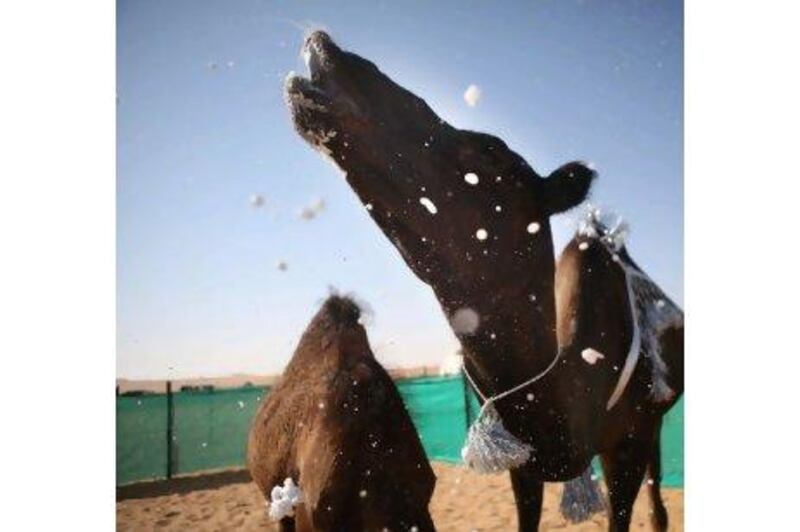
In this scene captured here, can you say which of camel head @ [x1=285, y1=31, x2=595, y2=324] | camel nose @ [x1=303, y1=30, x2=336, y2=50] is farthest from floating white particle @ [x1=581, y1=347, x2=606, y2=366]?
camel nose @ [x1=303, y1=30, x2=336, y2=50]

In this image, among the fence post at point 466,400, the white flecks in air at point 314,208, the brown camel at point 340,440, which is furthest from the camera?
the white flecks in air at point 314,208

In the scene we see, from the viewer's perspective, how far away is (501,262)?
97.0 inches

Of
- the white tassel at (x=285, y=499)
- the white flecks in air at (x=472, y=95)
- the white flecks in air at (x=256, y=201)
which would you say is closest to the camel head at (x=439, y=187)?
the white flecks in air at (x=472, y=95)

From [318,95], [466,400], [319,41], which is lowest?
[466,400]

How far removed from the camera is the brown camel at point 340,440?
241 centimetres

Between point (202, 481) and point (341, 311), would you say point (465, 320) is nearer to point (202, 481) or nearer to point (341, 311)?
point (341, 311)

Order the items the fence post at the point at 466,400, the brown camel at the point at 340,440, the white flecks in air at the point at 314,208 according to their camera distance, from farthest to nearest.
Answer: the white flecks in air at the point at 314,208
the fence post at the point at 466,400
the brown camel at the point at 340,440

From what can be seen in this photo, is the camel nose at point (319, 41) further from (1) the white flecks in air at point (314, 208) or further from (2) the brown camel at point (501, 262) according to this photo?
(1) the white flecks in air at point (314, 208)

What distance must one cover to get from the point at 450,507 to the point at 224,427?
2.19 ft

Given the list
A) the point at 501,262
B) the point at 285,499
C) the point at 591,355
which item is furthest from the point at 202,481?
the point at 591,355

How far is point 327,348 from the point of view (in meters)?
2.57

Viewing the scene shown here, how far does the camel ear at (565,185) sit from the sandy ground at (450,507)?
755 millimetres
